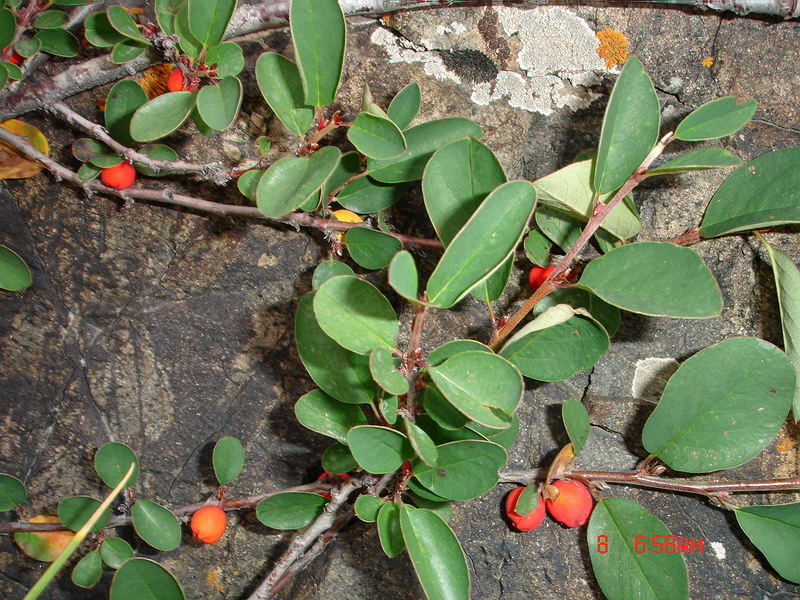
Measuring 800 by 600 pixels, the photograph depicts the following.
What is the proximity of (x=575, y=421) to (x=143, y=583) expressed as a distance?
0.93 metres

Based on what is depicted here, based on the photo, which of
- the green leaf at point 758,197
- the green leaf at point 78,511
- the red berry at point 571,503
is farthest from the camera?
the green leaf at point 78,511

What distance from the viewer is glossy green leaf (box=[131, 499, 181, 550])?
1.45m

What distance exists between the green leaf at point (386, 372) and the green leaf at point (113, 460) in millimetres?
769

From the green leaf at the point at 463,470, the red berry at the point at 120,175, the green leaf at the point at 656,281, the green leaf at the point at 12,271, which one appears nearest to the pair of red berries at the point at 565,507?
the green leaf at the point at 463,470

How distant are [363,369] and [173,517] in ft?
2.03

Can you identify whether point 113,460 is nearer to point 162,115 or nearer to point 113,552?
point 113,552

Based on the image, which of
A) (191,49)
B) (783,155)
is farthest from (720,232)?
(191,49)

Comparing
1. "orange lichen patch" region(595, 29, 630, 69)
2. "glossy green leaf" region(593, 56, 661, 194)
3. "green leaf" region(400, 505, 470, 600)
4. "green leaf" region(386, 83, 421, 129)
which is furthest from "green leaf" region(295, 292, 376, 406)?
"orange lichen patch" region(595, 29, 630, 69)

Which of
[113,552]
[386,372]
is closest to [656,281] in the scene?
[386,372]

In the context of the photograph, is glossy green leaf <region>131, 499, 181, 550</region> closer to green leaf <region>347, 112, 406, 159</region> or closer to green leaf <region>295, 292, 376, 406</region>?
green leaf <region>295, 292, 376, 406</region>

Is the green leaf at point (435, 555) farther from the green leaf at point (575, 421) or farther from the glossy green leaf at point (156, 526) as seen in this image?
the glossy green leaf at point (156, 526)

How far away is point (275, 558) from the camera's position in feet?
5.63

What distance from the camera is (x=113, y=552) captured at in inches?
58.7

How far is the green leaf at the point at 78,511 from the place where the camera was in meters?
1.47
